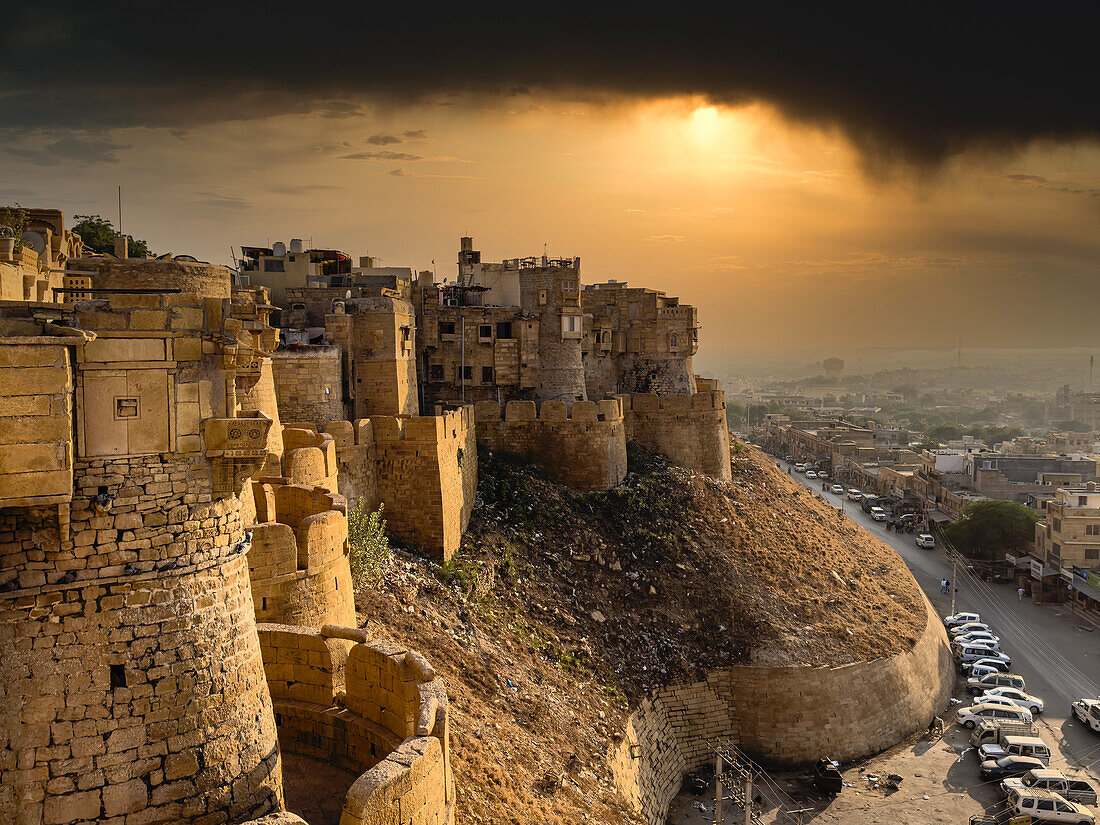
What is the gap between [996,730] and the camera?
2814cm

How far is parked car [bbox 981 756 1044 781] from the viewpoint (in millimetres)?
26203

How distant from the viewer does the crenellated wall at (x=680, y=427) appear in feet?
111

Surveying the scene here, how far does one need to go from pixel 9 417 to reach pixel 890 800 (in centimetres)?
2576

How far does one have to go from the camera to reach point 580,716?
19719mm

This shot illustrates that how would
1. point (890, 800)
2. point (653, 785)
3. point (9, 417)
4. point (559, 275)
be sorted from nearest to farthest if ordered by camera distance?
point (9, 417), point (653, 785), point (890, 800), point (559, 275)

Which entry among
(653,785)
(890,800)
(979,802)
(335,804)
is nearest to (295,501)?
(335,804)

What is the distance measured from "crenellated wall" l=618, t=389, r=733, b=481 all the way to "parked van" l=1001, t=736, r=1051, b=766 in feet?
42.9

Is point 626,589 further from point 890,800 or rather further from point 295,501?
point 295,501

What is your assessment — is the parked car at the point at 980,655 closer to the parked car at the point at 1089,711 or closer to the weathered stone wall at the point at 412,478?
the parked car at the point at 1089,711

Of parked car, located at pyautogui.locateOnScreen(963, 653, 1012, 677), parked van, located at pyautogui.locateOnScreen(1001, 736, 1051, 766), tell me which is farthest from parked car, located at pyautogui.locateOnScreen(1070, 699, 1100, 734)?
parked van, located at pyautogui.locateOnScreen(1001, 736, 1051, 766)

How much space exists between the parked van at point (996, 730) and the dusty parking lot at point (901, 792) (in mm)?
437

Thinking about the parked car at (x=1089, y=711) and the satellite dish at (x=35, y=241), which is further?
the parked car at (x=1089, y=711)

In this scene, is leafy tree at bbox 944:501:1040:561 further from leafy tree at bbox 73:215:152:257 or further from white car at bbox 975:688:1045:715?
leafy tree at bbox 73:215:152:257

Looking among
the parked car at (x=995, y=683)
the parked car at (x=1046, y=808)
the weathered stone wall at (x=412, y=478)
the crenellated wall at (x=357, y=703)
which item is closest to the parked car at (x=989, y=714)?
the parked car at (x=995, y=683)
